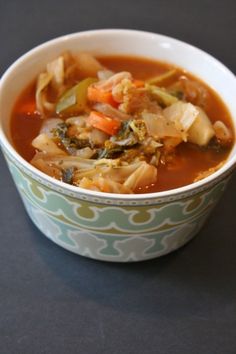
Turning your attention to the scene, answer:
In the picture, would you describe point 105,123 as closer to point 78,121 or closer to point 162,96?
point 78,121

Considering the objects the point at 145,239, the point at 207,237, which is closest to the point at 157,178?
the point at 145,239

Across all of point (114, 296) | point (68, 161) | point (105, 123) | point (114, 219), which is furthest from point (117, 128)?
point (114, 296)

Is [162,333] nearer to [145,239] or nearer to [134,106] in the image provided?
[145,239]

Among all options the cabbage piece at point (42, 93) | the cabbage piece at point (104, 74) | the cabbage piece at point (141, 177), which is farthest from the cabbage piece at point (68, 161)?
the cabbage piece at point (104, 74)

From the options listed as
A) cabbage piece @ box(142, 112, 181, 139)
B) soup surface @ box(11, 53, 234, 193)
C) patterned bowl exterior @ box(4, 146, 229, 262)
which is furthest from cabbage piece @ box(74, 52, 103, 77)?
patterned bowl exterior @ box(4, 146, 229, 262)

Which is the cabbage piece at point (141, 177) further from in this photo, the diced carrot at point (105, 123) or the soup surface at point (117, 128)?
the diced carrot at point (105, 123)

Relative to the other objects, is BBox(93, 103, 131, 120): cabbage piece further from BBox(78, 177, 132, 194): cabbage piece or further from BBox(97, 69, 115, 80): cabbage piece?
BBox(78, 177, 132, 194): cabbage piece
